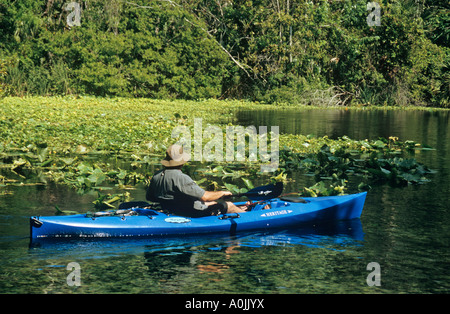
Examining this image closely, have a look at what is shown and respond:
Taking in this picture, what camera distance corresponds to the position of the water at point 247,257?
277 inches

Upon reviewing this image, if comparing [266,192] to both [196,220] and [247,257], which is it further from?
[247,257]

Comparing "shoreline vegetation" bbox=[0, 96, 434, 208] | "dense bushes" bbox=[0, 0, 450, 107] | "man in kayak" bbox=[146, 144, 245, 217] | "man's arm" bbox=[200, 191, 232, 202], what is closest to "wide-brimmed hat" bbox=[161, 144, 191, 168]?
"man in kayak" bbox=[146, 144, 245, 217]

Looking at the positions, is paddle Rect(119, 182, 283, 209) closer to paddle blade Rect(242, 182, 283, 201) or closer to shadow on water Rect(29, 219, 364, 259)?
paddle blade Rect(242, 182, 283, 201)

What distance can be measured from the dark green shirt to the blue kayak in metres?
0.18

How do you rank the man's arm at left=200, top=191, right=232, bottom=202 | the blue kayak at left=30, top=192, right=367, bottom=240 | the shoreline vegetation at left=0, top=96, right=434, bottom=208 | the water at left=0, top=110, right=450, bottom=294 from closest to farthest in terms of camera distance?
the water at left=0, top=110, right=450, bottom=294
the blue kayak at left=30, top=192, right=367, bottom=240
the man's arm at left=200, top=191, right=232, bottom=202
the shoreline vegetation at left=0, top=96, right=434, bottom=208

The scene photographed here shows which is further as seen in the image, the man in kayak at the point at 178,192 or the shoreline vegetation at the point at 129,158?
the shoreline vegetation at the point at 129,158

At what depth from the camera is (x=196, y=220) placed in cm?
914

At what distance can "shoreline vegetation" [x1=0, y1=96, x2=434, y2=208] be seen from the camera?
12688 millimetres

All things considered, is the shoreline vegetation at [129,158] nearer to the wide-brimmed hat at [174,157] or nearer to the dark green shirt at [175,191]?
the dark green shirt at [175,191]

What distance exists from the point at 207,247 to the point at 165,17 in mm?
27228

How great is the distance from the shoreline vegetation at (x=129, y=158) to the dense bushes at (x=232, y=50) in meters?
9.88

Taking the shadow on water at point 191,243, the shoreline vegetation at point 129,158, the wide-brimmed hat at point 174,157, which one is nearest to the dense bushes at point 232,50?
the shoreline vegetation at point 129,158

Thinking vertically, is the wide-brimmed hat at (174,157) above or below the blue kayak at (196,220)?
above

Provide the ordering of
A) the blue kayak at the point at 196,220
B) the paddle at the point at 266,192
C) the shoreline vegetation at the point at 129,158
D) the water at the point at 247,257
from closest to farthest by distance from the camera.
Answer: the water at the point at 247,257
the blue kayak at the point at 196,220
the paddle at the point at 266,192
the shoreline vegetation at the point at 129,158
